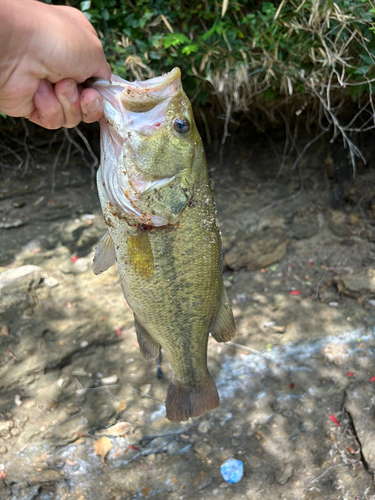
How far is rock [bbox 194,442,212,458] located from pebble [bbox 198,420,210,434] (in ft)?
0.31

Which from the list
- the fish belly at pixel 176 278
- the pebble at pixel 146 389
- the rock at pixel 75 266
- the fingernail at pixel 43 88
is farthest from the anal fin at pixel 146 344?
the rock at pixel 75 266

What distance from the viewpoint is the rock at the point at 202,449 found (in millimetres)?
2693

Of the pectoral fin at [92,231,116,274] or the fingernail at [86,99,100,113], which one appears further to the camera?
the pectoral fin at [92,231,116,274]

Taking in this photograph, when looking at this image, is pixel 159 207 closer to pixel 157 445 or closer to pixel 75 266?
pixel 157 445

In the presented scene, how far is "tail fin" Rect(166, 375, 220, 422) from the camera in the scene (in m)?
1.98

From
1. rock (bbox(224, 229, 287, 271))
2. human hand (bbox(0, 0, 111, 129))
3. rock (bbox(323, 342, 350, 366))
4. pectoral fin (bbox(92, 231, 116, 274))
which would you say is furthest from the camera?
rock (bbox(224, 229, 287, 271))

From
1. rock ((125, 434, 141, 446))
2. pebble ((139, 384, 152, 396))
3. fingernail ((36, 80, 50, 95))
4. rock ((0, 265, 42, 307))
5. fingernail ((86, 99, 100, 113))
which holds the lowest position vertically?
rock ((125, 434, 141, 446))

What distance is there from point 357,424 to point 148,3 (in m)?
3.92

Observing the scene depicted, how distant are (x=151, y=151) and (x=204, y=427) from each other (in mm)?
2296

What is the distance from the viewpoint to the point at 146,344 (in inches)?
75.1

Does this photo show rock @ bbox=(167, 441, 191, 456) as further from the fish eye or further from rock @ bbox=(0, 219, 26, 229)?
rock @ bbox=(0, 219, 26, 229)

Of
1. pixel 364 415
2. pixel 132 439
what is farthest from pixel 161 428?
pixel 364 415

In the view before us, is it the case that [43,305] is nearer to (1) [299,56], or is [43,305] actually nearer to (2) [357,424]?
(2) [357,424]

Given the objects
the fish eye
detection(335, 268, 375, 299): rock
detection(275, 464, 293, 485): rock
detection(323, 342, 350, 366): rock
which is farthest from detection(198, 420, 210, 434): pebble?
the fish eye
